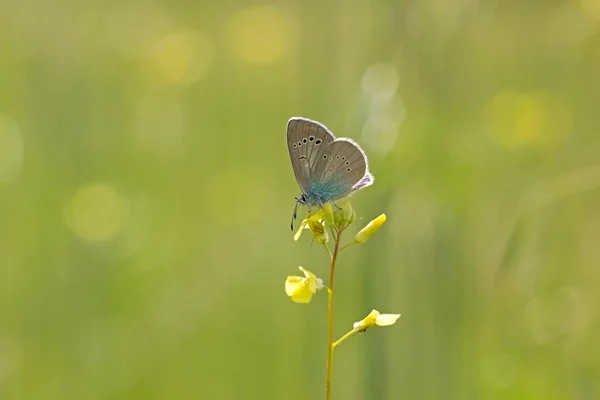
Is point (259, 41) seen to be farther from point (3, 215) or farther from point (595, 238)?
point (595, 238)

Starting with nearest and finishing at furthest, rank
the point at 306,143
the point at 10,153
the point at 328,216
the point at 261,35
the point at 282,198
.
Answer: the point at 328,216 → the point at 306,143 → the point at 10,153 → the point at 282,198 → the point at 261,35

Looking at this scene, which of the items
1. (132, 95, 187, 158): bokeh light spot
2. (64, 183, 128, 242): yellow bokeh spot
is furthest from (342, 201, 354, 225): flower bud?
(132, 95, 187, 158): bokeh light spot

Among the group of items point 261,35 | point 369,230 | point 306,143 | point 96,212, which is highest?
point 261,35

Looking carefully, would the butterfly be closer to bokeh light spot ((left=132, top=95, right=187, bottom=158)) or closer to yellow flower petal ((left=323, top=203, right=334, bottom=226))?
yellow flower petal ((left=323, top=203, right=334, bottom=226))

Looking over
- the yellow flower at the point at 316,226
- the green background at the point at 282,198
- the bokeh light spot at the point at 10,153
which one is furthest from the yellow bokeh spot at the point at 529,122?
the yellow flower at the point at 316,226

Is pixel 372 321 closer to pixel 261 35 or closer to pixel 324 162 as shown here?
pixel 324 162

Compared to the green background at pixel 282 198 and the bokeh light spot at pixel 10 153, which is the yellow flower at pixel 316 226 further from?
the bokeh light spot at pixel 10 153

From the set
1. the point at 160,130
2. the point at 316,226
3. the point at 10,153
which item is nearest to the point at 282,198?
the point at 160,130
